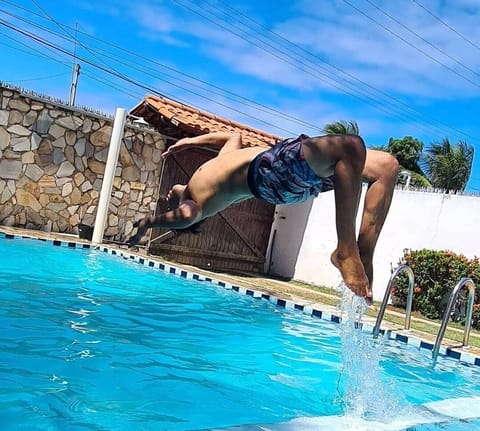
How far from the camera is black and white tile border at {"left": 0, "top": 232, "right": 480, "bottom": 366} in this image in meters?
6.72

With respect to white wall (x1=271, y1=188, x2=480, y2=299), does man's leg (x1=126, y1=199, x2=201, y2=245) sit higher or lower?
lower

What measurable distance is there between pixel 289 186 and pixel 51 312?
3977 millimetres

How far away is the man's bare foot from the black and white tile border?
4.39m

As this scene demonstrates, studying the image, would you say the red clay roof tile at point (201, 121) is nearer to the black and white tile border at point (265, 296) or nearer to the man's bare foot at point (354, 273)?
the black and white tile border at point (265, 296)

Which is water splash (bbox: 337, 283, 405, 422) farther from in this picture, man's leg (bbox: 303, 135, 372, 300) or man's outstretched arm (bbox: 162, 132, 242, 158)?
man's outstretched arm (bbox: 162, 132, 242, 158)

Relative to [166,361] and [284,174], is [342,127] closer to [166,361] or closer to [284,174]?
[166,361]

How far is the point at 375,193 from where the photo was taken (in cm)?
289

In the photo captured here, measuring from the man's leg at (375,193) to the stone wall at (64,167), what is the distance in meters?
9.97

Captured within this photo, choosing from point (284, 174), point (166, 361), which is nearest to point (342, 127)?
point (166, 361)

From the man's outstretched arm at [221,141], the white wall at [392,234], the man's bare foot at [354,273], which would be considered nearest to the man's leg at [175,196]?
Result: the man's outstretched arm at [221,141]

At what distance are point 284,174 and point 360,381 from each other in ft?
8.07

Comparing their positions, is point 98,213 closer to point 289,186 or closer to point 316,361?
point 316,361

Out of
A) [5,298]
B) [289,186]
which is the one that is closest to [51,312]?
[5,298]

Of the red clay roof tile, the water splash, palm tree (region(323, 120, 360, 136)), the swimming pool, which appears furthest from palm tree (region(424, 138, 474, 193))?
the water splash
